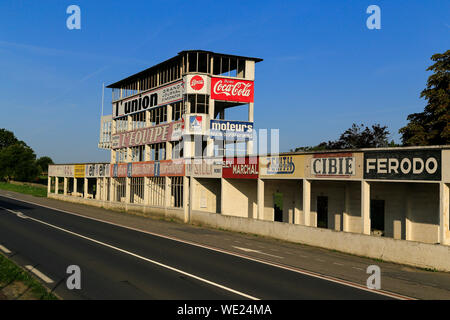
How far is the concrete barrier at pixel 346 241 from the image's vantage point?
55.2 ft

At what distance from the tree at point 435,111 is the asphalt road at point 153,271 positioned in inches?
865

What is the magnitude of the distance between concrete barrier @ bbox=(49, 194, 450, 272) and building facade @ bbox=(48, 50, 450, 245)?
646 mm

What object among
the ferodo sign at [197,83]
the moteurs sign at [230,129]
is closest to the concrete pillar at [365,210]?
the moteurs sign at [230,129]

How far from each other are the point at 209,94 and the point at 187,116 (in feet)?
8.18

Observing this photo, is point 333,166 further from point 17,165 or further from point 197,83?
point 17,165

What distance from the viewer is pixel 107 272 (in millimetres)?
13836

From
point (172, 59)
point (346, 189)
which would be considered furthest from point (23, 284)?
point (172, 59)

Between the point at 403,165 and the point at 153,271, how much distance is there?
445 inches

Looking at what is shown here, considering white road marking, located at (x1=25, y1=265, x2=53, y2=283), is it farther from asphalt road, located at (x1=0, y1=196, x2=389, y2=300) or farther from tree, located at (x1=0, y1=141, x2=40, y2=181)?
tree, located at (x1=0, y1=141, x2=40, y2=181)

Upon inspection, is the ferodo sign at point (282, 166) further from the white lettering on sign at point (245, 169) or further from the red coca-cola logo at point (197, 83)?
the red coca-cola logo at point (197, 83)

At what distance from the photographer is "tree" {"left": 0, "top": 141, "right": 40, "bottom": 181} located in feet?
349

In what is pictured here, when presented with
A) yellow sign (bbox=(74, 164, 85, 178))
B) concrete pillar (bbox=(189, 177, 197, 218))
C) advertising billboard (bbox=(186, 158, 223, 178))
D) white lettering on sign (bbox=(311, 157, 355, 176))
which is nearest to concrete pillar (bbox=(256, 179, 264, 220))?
advertising billboard (bbox=(186, 158, 223, 178))

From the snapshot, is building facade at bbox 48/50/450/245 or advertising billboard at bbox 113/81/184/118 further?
advertising billboard at bbox 113/81/184/118

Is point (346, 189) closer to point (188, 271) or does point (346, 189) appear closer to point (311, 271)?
point (311, 271)
